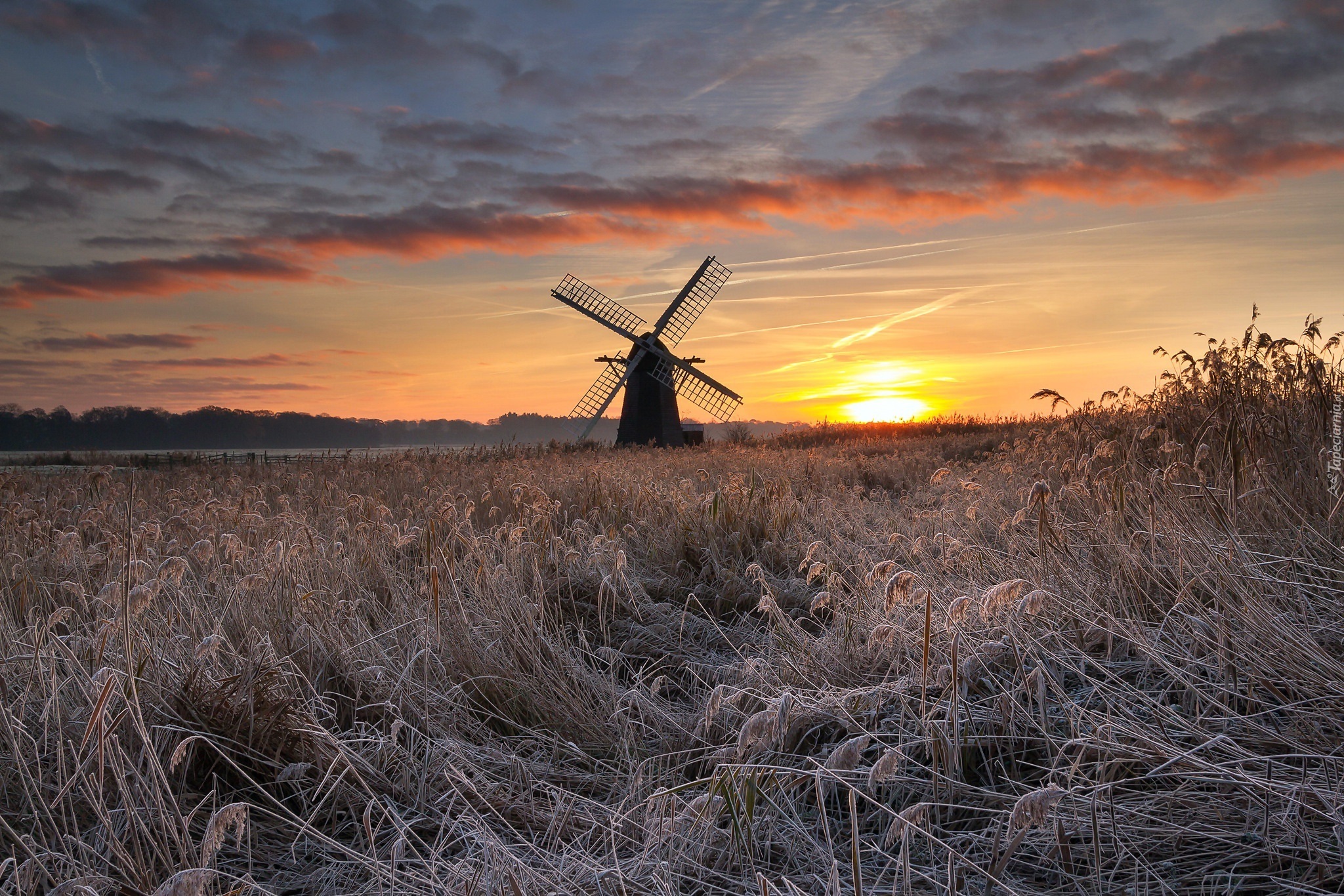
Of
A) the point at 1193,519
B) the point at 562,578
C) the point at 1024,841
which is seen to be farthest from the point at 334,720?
the point at 1193,519

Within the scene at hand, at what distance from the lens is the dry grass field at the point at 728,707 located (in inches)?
85.1

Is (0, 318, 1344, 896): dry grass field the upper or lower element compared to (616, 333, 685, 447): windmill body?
lower

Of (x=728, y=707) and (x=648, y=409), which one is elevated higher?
(x=648, y=409)

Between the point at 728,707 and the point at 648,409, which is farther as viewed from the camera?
the point at 648,409

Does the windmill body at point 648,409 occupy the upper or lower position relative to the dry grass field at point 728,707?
upper

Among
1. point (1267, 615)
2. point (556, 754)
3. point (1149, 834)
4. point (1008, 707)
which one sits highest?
point (1267, 615)

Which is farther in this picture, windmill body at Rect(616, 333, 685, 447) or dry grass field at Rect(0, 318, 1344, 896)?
windmill body at Rect(616, 333, 685, 447)

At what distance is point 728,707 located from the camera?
3.15m

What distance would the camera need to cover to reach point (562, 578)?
5.49 meters

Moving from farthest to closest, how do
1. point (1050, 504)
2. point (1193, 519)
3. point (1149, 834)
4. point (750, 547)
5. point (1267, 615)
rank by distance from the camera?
point (750, 547) < point (1050, 504) < point (1193, 519) < point (1267, 615) < point (1149, 834)

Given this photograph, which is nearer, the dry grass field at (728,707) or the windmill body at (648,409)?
the dry grass field at (728,707)

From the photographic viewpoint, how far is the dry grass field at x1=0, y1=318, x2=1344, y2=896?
2.16 metres

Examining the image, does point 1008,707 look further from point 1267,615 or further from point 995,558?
point 995,558

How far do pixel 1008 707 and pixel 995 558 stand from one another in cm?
197
